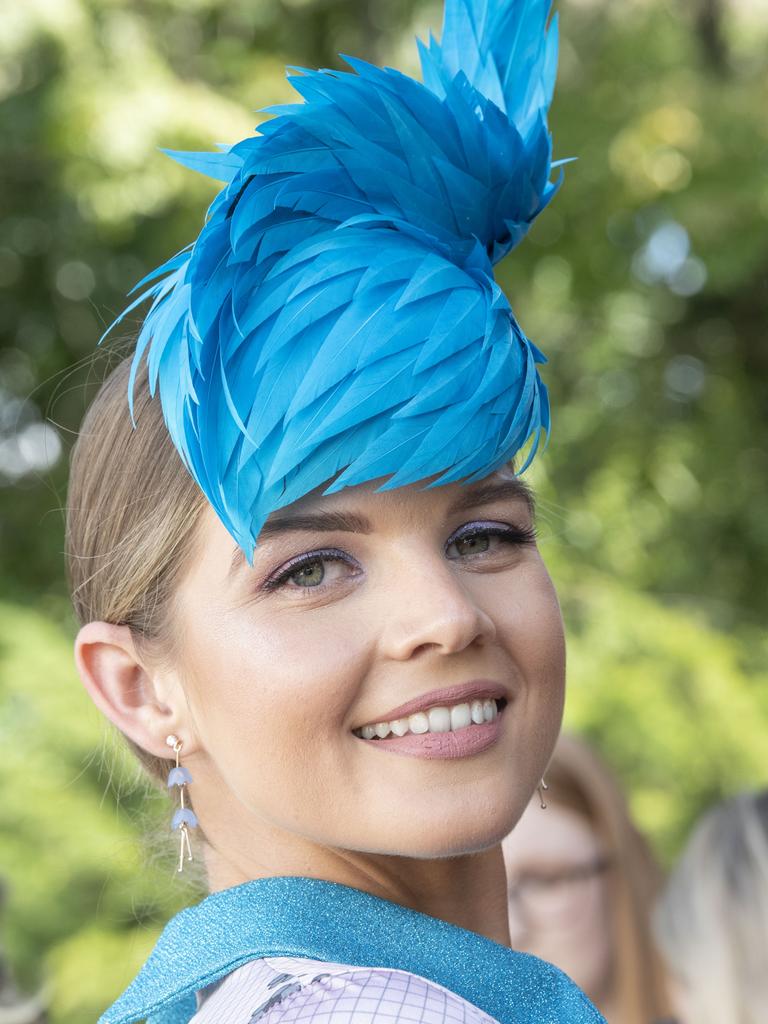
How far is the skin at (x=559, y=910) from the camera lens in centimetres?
350

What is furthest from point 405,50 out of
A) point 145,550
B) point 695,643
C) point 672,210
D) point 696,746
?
point 145,550

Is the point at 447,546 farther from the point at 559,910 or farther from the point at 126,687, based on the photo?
the point at 559,910

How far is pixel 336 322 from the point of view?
1.42 metres

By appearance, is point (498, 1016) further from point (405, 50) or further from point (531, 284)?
point (405, 50)

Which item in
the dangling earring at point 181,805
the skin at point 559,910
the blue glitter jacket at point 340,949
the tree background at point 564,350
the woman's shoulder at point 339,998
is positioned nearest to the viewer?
the woman's shoulder at point 339,998

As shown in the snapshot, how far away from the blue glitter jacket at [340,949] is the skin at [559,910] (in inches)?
82.0

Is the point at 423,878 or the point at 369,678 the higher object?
the point at 369,678

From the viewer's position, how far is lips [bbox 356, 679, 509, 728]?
1.42m

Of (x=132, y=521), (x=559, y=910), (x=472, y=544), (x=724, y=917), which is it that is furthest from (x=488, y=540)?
(x=559, y=910)

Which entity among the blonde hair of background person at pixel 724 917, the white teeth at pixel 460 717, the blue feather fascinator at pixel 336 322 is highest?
the blue feather fascinator at pixel 336 322

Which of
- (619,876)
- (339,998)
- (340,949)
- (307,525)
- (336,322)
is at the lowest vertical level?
(619,876)

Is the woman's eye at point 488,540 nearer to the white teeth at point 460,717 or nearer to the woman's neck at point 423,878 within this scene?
the white teeth at point 460,717

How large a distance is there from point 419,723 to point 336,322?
45 centimetres

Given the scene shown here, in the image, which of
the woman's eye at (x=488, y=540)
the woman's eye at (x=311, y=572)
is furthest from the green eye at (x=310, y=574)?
the woman's eye at (x=488, y=540)
